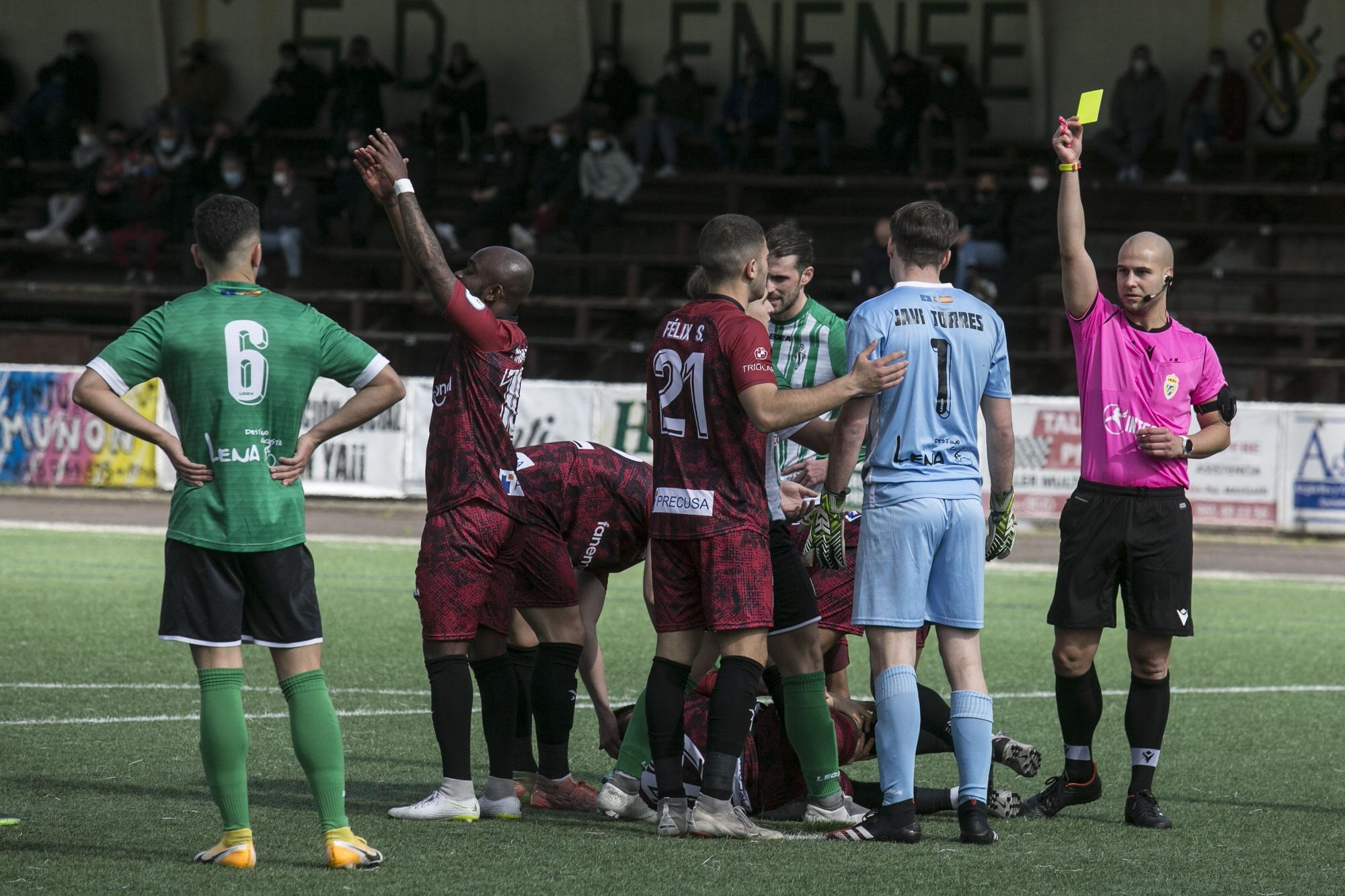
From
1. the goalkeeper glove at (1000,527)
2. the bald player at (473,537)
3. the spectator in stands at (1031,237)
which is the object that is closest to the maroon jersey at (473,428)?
the bald player at (473,537)

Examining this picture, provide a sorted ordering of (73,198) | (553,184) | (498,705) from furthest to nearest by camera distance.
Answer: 1. (73,198)
2. (553,184)
3. (498,705)

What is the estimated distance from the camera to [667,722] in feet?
19.3

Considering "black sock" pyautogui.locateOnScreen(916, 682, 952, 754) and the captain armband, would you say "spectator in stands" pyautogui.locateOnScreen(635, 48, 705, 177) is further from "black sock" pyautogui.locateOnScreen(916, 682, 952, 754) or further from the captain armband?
the captain armband

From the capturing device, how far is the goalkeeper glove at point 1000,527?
6.09 meters

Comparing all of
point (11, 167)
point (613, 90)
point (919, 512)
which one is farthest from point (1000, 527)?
point (11, 167)

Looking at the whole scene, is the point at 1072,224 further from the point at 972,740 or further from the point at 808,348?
the point at 972,740

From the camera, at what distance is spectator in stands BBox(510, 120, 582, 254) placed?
1004 inches

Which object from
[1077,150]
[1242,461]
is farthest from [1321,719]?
[1242,461]

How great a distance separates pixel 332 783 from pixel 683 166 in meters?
23.2

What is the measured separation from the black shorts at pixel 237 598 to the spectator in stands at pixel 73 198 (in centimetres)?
2399

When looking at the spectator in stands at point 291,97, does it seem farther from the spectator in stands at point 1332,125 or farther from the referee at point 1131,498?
the referee at point 1131,498

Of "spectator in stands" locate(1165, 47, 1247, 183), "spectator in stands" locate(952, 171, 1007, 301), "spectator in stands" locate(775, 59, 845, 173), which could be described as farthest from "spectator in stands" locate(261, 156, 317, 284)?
"spectator in stands" locate(1165, 47, 1247, 183)

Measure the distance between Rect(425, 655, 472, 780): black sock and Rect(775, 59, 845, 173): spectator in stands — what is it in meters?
20.4

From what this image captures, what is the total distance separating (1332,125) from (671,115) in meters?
9.89
